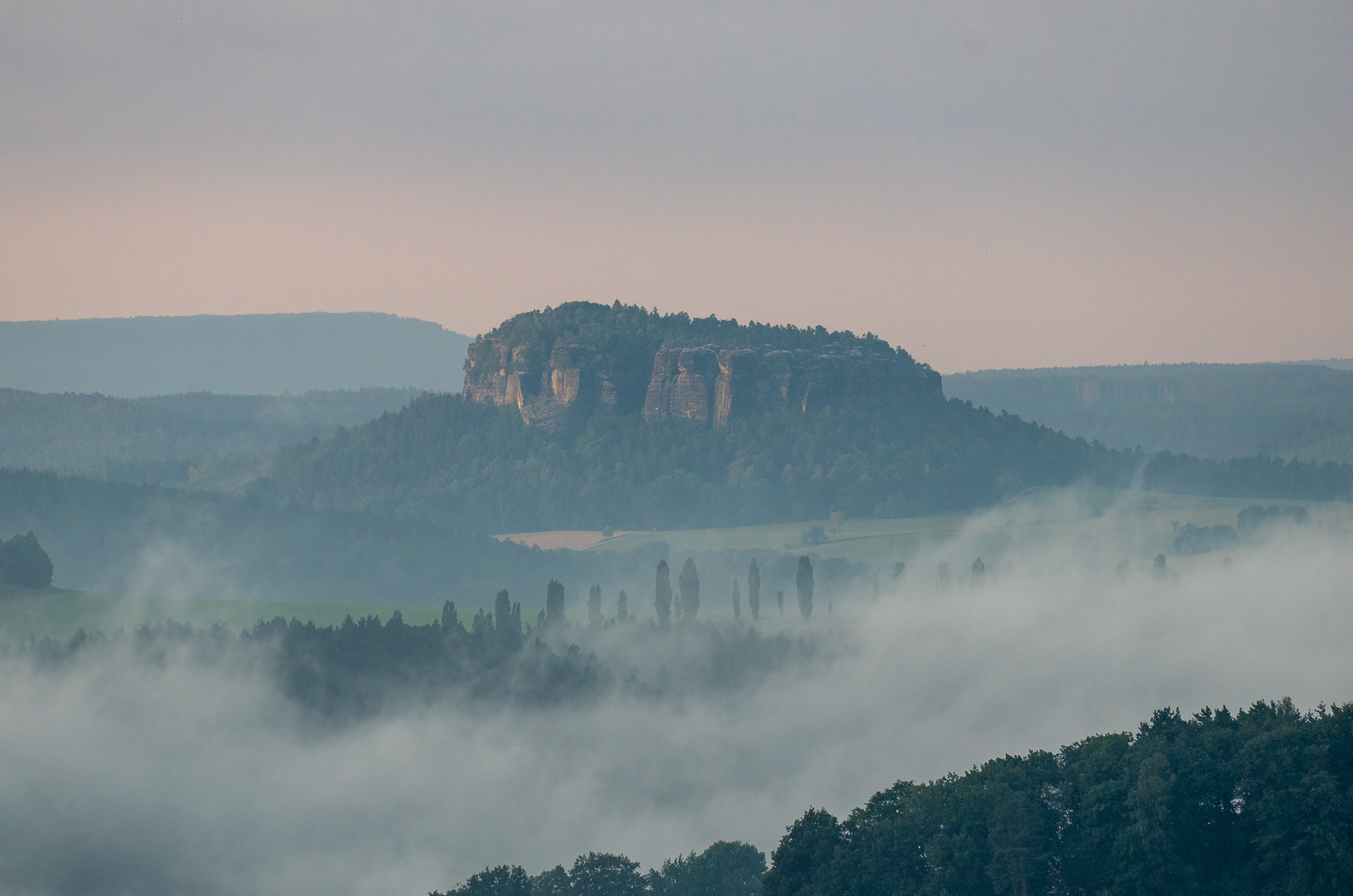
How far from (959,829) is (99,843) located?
83499mm

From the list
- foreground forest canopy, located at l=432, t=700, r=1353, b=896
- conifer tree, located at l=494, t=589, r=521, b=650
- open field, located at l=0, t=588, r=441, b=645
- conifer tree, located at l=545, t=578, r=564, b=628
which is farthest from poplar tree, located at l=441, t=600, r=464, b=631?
foreground forest canopy, located at l=432, t=700, r=1353, b=896

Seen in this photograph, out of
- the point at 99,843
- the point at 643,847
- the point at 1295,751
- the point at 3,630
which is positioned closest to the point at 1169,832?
the point at 1295,751

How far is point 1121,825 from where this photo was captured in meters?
80.6

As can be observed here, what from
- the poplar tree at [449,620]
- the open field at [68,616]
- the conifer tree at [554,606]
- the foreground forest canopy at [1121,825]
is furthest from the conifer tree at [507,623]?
the foreground forest canopy at [1121,825]

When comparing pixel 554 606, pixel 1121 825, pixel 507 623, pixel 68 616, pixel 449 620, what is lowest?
pixel 1121 825

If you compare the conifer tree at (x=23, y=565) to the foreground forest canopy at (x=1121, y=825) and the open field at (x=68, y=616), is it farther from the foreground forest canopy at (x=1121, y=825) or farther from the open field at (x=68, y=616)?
the foreground forest canopy at (x=1121, y=825)

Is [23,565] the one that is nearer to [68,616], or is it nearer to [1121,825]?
[68,616]

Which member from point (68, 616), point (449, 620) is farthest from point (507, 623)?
point (68, 616)

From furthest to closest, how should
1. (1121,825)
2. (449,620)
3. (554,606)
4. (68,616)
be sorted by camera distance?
(554,606) → (449,620) → (68,616) → (1121,825)

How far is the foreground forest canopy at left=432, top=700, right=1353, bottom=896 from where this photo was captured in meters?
76.6

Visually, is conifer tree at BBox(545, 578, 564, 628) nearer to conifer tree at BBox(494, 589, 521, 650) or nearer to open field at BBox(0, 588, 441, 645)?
conifer tree at BBox(494, 589, 521, 650)

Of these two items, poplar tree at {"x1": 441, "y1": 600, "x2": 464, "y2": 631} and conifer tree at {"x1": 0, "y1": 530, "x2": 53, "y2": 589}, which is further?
conifer tree at {"x1": 0, "y1": 530, "x2": 53, "y2": 589}

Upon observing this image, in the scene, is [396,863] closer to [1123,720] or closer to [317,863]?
[317,863]

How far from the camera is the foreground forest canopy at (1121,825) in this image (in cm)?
7662
